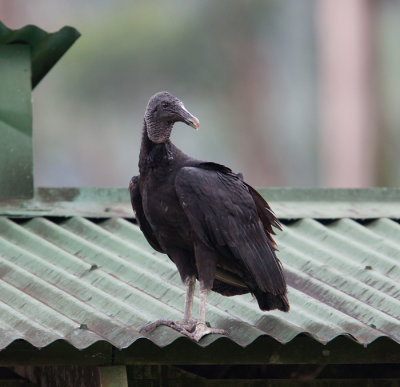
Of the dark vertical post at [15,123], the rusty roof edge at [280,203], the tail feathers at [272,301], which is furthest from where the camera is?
the dark vertical post at [15,123]

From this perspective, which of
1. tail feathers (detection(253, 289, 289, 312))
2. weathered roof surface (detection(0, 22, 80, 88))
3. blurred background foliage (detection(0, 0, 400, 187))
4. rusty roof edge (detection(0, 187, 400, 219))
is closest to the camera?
tail feathers (detection(253, 289, 289, 312))

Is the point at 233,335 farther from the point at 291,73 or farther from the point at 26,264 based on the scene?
the point at 291,73

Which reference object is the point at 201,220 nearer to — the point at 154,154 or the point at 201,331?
the point at 154,154

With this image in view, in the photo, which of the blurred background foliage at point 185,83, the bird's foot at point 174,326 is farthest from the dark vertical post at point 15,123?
the blurred background foliage at point 185,83

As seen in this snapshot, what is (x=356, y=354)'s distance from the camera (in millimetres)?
4832

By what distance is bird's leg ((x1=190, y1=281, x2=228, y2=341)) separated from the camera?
4761 millimetres

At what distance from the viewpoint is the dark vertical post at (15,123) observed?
267 inches

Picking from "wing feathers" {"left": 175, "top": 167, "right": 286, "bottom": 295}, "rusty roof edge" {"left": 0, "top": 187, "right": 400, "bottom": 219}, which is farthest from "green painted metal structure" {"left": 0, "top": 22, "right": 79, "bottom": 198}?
"wing feathers" {"left": 175, "top": 167, "right": 286, "bottom": 295}

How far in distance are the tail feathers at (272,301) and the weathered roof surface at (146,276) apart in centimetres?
5

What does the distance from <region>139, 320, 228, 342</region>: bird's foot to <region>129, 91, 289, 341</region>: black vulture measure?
0.10 ft

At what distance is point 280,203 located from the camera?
7047mm

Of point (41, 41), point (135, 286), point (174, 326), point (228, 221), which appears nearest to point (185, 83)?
point (41, 41)

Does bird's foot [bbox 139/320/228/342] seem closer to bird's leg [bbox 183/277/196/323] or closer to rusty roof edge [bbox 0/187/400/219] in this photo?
bird's leg [bbox 183/277/196/323]

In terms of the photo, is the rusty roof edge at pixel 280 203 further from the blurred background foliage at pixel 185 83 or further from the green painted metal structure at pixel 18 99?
the blurred background foliage at pixel 185 83
